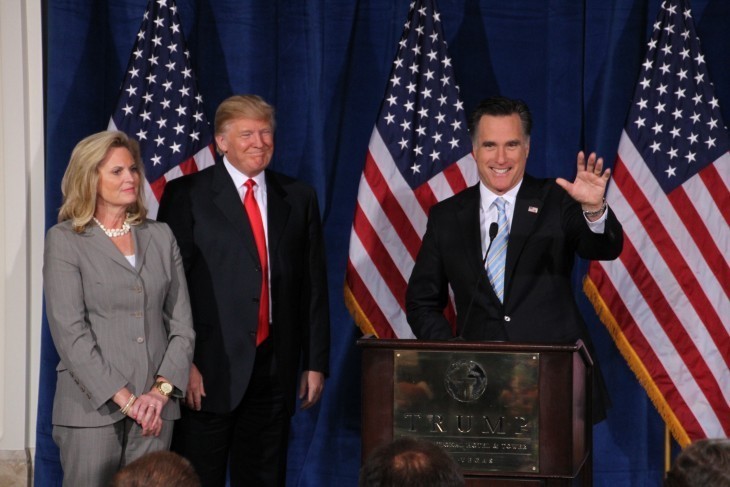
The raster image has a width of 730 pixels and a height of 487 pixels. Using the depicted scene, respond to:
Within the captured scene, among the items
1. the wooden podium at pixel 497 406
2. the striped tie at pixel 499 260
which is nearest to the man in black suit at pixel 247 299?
the striped tie at pixel 499 260

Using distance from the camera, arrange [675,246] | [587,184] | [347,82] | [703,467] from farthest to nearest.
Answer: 1. [347,82]
2. [675,246]
3. [587,184]
4. [703,467]

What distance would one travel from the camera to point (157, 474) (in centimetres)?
232

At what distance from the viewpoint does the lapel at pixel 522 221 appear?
3.80m

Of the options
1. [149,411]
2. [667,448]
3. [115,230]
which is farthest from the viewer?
[667,448]

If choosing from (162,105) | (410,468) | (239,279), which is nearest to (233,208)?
(239,279)

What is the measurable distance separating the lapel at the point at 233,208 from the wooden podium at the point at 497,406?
1.05m

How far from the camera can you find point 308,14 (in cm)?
552

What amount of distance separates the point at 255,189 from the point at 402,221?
1107 millimetres

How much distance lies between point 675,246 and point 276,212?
1.87m

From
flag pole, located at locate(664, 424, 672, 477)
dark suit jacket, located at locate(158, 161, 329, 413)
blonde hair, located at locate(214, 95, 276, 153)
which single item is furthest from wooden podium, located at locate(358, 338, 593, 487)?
flag pole, located at locate(664, 424, 672, 477)

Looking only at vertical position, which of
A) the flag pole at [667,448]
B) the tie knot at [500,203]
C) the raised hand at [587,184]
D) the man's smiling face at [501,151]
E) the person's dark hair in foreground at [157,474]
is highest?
the man's smiling face at [501,151]

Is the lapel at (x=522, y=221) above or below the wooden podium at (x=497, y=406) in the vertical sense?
above

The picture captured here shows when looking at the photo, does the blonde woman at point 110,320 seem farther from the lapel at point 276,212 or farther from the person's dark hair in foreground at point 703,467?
the person's dark hair in foreground at point 703,467

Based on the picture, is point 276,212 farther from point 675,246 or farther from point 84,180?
point 675,246
